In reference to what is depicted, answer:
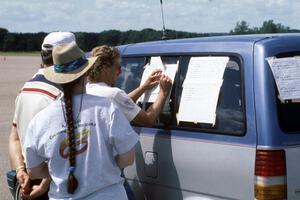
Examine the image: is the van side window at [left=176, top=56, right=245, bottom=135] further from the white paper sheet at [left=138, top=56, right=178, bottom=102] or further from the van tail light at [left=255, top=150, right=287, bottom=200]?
the white paper sheet at [left=138, top=56, right=178, bottom=102]

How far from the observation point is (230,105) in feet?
11.2

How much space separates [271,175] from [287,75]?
61 cm

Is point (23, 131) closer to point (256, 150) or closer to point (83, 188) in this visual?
point (83, 188)

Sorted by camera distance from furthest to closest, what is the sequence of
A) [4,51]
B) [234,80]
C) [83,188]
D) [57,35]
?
[4,51], [57,35], [234,80], [83,188]

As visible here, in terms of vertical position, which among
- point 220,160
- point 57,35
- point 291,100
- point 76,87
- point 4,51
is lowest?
point 4,51

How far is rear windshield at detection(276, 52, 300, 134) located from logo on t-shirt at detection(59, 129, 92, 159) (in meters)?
1.14

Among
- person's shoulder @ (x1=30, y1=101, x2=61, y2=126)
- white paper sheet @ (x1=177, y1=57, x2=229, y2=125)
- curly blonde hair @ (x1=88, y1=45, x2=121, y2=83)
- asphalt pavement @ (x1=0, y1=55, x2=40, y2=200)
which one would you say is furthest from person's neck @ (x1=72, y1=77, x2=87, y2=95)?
asphalt pavement @ (x1=0, y1=55, x2=40, y2=200)

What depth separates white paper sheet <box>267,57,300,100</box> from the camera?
10.5ft

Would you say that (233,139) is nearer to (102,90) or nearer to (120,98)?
(120,98)

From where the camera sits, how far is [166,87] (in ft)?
12.4

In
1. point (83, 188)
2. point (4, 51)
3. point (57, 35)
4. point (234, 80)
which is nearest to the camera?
point (83, 188)

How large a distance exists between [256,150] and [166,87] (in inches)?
34.6

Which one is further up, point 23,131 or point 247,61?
point 247,61

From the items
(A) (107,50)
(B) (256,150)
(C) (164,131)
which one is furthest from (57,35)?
(B) (256,150)
